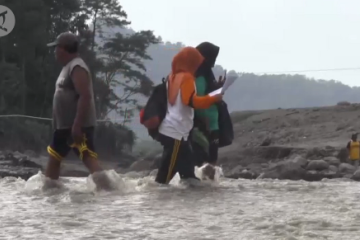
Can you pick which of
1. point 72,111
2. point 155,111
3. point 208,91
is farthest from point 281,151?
point 72,111

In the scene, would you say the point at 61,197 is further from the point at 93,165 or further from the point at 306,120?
the point at 306,120

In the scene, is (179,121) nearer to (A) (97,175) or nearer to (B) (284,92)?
(A) (97,175)

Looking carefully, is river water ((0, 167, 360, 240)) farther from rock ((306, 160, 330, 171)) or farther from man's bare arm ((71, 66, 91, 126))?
rock ((306, 160, 330, 171))

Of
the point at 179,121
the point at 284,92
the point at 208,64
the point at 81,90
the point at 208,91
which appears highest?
the point at 284,92

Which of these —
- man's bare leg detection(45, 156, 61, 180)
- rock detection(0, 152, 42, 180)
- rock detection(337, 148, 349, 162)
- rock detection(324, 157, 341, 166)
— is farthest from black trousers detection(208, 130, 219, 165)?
rock detection(337, 148, 349, 162)

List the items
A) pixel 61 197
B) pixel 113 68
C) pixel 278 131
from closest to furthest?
pixel 61 197
pixel 278 131
pixel 113 68

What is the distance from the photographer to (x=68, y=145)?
657 centimetres

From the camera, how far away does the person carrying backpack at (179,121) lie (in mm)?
6816

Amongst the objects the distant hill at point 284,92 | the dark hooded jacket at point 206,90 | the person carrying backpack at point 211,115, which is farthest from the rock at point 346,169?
the distant hill at point 284,92

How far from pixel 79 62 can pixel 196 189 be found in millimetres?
1400

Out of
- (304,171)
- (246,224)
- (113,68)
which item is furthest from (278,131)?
(113,68)

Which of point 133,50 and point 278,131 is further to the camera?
point 133,50

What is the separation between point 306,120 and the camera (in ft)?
84.7

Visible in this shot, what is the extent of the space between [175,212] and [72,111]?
194 centimetres
